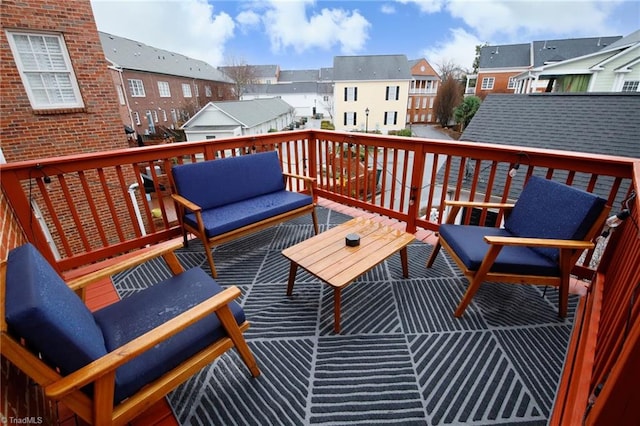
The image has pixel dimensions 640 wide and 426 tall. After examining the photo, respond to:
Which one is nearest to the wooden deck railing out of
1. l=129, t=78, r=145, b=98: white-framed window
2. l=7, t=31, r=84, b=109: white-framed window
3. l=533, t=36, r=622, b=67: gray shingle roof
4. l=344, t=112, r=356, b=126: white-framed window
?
l=7, t=31, r=84, b=109: white-framed window

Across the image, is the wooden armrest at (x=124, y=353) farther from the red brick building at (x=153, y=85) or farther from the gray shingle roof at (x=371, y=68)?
the gray shingle roof at (x=371, y=68)

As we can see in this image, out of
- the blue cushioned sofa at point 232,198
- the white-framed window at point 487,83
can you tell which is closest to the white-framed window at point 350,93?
the white-framed window at point 487,83

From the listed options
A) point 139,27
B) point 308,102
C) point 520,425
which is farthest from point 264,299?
point 308,102

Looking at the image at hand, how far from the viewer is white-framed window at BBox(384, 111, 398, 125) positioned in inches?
874

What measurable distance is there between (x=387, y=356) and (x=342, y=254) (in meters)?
0.71

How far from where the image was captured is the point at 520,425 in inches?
53.1

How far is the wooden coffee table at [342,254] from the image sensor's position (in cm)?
184

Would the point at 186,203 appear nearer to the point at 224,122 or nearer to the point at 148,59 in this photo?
the point at 224,122

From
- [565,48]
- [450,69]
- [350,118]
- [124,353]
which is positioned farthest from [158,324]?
[450,69]

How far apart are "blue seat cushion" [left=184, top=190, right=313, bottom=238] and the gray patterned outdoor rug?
18.2 inches

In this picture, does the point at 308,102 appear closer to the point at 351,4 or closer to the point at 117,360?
the point at 351,4

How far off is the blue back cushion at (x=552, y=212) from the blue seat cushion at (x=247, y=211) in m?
1.91

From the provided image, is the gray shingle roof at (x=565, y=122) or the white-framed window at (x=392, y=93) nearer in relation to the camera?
the gray shingle roof at (x=565, y=122)

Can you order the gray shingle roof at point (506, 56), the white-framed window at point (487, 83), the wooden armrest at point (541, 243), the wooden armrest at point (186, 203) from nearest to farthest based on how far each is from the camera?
the wooden armrest at point (541, 243), the wooden armrest at point (186, 203), the gray shingle roof at point (506, 56), the white-framed window at point (487, 83)
